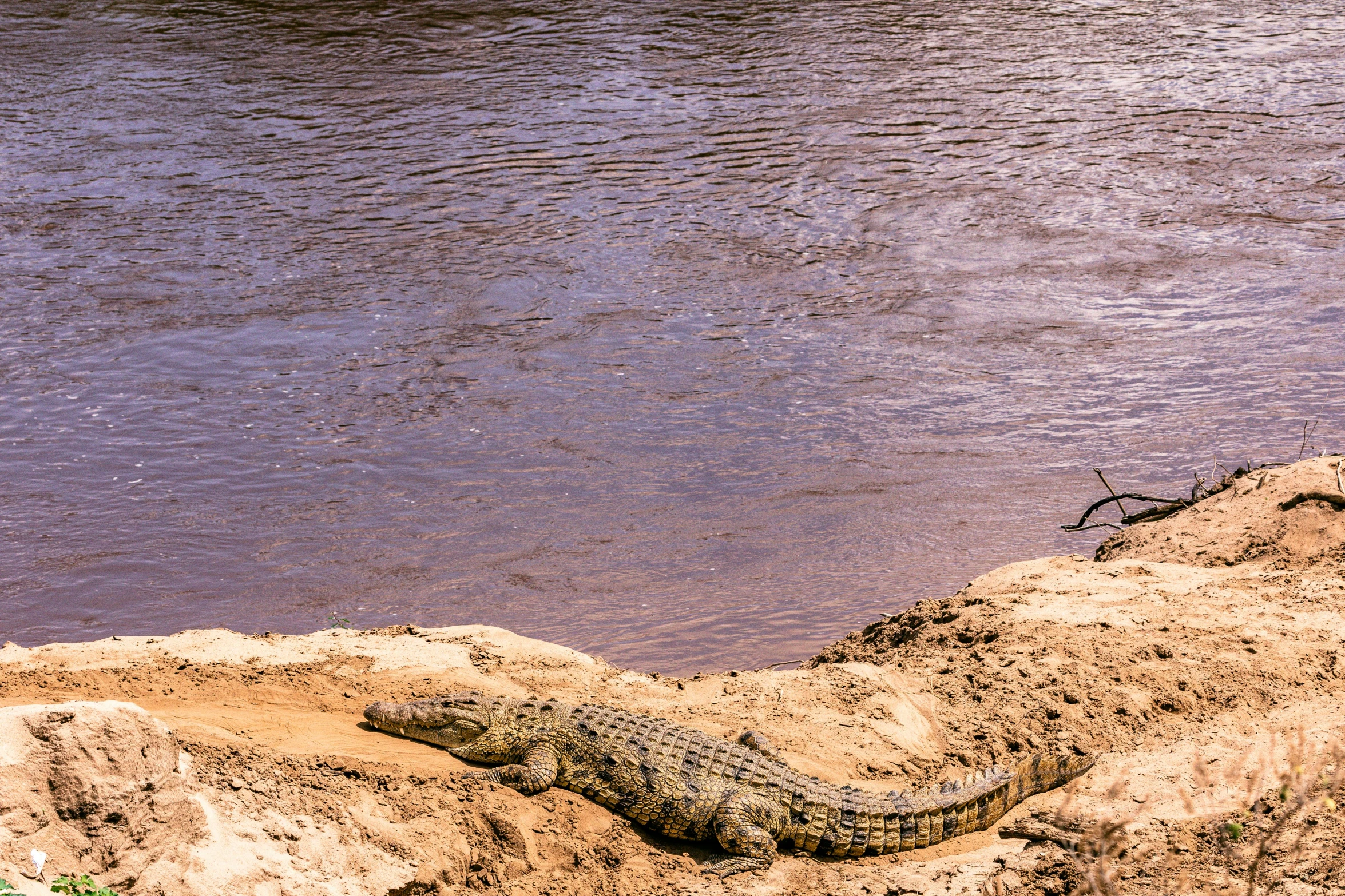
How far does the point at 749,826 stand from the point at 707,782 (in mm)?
280

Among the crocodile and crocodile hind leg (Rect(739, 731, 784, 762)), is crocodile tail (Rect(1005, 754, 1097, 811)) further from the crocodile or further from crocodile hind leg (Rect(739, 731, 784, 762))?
crocodile hind leg (Rect(739, 731, 784, 762))

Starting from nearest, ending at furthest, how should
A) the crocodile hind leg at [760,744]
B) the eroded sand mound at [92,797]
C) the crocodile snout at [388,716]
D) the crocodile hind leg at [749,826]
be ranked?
the eroded sand mound at [92,797] → the crocodile hind leg at [749,826] → the crocodile snout at [388,716] → the crocodile hind leg at [760,744]

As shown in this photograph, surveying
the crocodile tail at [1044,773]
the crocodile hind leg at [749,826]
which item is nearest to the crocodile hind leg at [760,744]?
the crocodile hind leg at [749,826]

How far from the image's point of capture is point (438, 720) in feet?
18.5

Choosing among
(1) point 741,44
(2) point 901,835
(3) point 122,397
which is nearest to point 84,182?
(3) point 122,397

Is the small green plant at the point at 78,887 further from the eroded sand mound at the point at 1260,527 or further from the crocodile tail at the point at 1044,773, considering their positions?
the eroded sand mound at the point at 1260,527

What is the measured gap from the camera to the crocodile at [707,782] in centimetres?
518

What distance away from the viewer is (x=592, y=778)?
543 cm

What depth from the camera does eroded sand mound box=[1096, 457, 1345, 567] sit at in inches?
289

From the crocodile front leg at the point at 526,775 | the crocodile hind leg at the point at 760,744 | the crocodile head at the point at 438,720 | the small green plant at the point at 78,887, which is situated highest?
the small green plant at the point at 78,887

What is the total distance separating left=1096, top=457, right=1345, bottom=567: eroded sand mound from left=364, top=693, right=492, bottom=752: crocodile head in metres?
4.81

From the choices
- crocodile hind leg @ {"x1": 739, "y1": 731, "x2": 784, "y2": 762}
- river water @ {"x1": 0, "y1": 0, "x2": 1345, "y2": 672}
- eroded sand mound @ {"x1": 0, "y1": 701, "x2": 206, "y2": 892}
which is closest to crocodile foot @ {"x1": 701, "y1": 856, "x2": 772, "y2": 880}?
crocodile hind leg @ {"x1": 739, "y1": 731, "x2": 784, "y2": 762}

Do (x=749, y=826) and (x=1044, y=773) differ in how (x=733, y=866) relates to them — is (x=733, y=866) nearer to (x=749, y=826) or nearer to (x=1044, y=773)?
(x=749, y=826)

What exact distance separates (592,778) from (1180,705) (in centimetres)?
306
